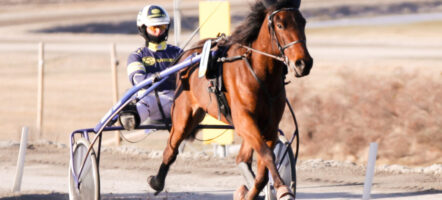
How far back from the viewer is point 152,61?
8.24m

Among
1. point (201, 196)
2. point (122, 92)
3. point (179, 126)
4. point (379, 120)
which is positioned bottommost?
point (122, 92)

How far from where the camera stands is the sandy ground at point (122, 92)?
10.0m

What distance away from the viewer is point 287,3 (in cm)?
643

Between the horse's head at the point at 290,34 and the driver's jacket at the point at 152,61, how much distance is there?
181 centimetres

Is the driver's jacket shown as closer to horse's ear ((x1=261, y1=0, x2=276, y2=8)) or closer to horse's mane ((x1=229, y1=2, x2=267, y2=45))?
horse's mane ((x1=229, y1=2, x2=267, y2=45))

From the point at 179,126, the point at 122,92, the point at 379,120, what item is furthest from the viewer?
the point at 122,92

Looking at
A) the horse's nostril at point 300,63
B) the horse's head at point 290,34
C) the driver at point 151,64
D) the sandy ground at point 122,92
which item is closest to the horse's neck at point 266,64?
the horse's head at point 290,34

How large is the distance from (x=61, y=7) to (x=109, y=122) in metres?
46.1

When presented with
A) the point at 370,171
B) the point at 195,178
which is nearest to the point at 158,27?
the point at 370,171

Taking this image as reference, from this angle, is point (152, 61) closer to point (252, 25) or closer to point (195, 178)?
point (252, 25)

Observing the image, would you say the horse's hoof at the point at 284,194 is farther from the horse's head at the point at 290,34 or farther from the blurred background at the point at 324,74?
the blurred background at the point at 324,74

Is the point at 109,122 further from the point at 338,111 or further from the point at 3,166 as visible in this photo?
the point at 338,111

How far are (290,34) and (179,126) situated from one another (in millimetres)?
1823

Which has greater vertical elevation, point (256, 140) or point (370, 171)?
point (256, 140)
